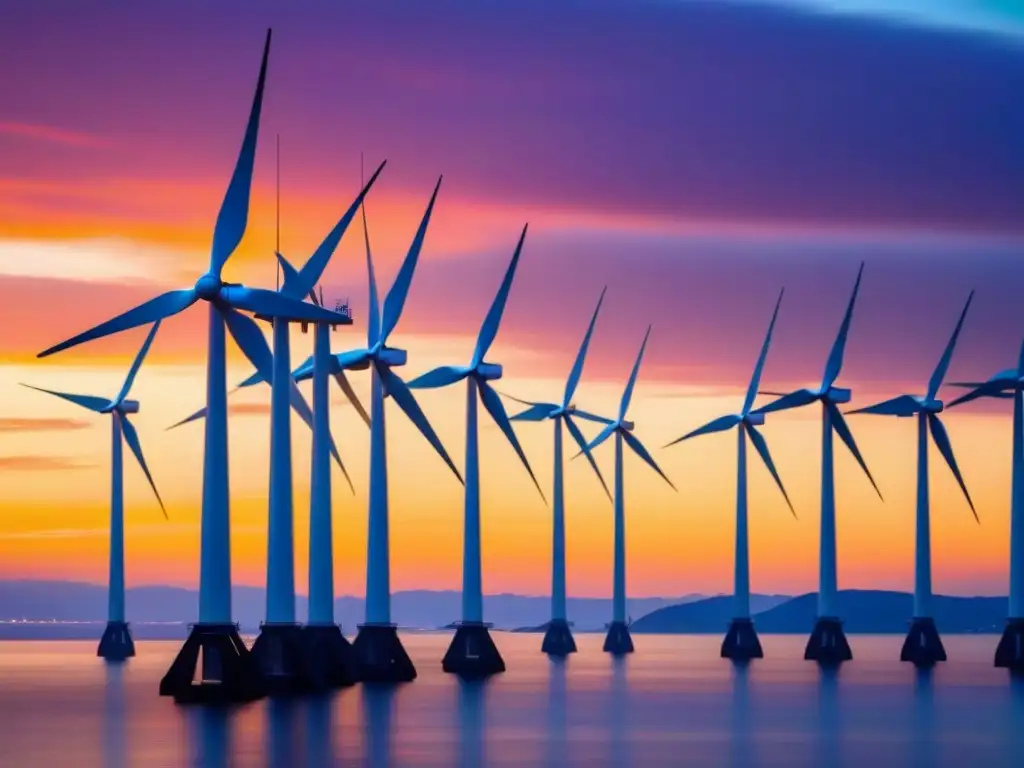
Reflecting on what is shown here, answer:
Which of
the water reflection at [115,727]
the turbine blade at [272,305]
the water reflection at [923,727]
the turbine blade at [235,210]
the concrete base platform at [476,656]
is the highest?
the turbine blade at [235,210]

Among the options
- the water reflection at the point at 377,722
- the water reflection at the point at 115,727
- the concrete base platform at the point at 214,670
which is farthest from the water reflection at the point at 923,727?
the water reflection at the point at 115,727

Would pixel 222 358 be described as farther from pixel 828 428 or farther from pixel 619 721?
pixel 828 428

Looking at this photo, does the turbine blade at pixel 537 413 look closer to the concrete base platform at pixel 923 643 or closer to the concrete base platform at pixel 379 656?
the concrete base platform at pixel 923 643

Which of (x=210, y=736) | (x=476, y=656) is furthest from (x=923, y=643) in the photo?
(x=210, y=736)

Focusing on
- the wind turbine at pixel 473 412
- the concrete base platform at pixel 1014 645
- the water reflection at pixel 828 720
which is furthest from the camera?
the concrete base platform at pixel 1014 645

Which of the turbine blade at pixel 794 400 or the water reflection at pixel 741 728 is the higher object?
the turbine blade at pixel 794 400

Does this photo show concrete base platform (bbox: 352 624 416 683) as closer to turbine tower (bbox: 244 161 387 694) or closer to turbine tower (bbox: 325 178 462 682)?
turbine tower (bbox: 325 178 462 682)

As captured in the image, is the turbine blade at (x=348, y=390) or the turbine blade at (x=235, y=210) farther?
the turbine blade at (x=348, y=390)

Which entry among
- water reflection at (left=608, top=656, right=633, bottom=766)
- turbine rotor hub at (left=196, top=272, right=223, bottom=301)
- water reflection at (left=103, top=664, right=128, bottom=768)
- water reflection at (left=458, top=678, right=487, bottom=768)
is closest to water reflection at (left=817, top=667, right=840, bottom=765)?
water reflection at (left=608, top=656, right=633, bottom=766)
